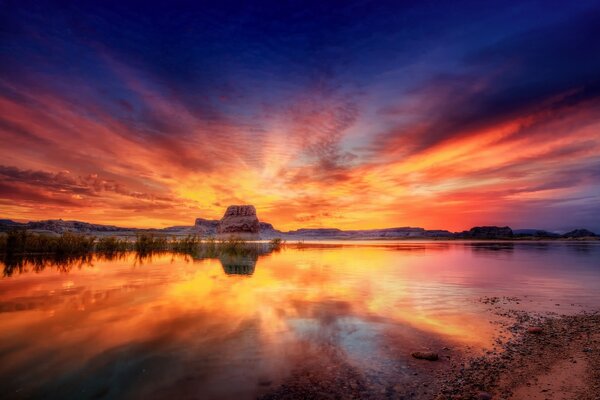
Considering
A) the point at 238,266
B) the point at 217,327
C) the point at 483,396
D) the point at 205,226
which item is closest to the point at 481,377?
the point at 483,396

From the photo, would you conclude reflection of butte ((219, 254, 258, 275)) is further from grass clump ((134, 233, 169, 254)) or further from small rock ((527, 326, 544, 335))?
small rock ((527, 326, 544, 335))

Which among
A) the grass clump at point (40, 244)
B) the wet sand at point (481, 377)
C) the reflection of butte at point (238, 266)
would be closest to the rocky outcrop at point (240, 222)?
the grass clump at point (40, 244)

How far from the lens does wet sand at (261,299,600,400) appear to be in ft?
16.1

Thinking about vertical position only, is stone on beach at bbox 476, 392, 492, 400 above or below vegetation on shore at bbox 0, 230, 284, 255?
below

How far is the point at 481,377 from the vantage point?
5.48 metres

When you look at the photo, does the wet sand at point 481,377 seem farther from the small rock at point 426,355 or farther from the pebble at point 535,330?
the pebble at point 535,330

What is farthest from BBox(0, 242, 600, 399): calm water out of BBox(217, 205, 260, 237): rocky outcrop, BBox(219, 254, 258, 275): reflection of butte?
BBox(217, 205, 260, 237): rocky outcrop

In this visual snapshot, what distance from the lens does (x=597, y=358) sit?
6.22 m

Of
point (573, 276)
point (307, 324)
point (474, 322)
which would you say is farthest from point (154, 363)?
point (573, 276)

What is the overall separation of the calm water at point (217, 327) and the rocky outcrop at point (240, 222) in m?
114

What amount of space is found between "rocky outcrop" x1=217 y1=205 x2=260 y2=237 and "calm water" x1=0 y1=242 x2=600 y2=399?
373 ft

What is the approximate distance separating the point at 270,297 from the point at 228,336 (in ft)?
15.0

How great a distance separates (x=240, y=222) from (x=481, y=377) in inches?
5072

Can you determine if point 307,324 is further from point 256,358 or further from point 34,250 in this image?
point 34,250
